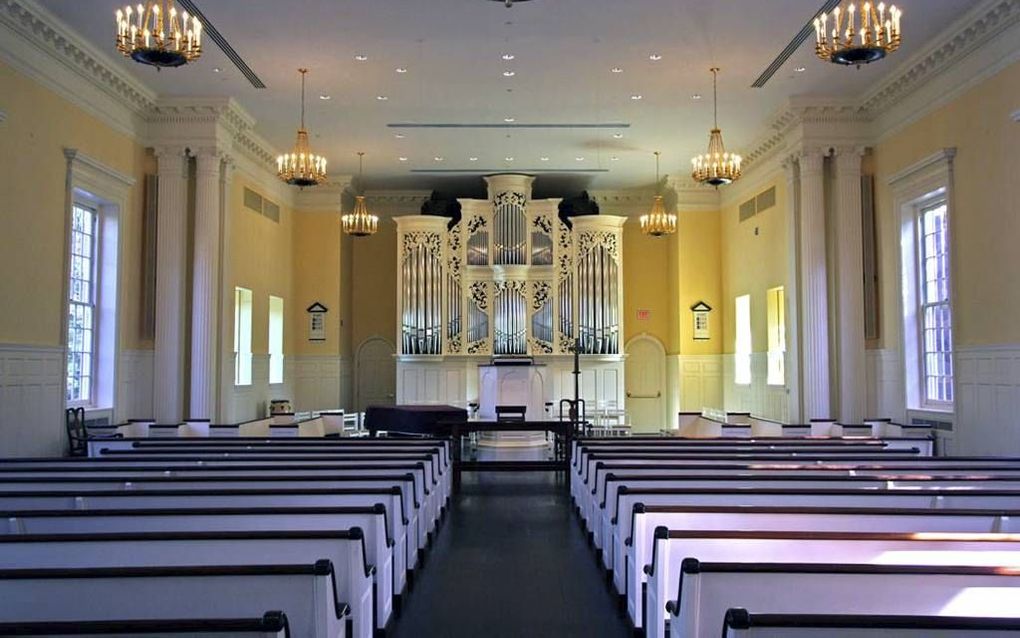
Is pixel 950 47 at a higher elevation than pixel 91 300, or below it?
higher

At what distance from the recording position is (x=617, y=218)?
17703 millimetres

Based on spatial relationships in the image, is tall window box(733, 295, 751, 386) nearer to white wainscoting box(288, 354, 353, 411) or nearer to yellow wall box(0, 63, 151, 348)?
white wainscoting box(288, 354, 353, 411)

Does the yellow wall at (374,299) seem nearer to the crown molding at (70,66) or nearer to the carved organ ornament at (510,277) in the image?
the carved organ ornament at (510,277)

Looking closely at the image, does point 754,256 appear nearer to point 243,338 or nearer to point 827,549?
point 243,338

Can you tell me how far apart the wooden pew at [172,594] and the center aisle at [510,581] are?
1.75 m

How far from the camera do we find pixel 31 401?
9.47m

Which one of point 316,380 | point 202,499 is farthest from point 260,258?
point 202,499

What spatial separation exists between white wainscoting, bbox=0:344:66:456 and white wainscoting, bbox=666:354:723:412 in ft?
38.2

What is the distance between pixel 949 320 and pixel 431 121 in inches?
320

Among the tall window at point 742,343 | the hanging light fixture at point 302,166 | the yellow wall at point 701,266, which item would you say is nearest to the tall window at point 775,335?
the tall window at point 742,343

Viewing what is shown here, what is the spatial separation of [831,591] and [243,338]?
1291cm

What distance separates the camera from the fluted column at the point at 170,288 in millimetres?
12344

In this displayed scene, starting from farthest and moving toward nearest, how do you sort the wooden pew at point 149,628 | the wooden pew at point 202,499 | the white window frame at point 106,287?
the white window frame at point 106,287 < the wooden pew at point 202,499 < the wooden pew at point 149,628

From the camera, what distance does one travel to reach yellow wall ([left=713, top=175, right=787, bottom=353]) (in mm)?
14438
